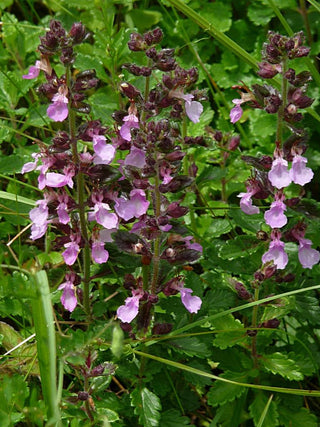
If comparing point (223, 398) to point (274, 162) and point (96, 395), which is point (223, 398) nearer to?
point (96, 395)

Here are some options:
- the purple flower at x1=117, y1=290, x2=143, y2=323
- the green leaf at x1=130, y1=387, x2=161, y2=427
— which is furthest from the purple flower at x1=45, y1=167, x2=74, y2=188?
the green leaf at x1=130, y1=387, x2=161, y2=427

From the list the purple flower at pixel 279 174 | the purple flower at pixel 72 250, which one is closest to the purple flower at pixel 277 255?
the purple flower at pixel 279 174

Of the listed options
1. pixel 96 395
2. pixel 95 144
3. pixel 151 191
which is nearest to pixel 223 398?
pixel 96 395

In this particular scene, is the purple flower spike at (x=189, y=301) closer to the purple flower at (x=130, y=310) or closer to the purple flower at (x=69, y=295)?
the purple flower at (x=130, y=310)

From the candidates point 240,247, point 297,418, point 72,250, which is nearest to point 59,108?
point 72,250

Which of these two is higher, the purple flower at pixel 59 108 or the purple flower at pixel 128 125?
the purple flower at pixel 59 108

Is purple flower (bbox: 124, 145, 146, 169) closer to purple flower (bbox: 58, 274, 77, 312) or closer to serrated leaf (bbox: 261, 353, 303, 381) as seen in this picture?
purple flower (bbox: 58, 274, 77, 312)

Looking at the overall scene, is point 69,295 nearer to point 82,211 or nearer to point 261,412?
point 82,211
